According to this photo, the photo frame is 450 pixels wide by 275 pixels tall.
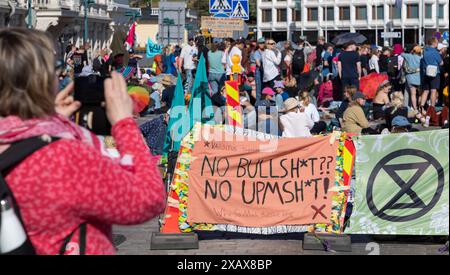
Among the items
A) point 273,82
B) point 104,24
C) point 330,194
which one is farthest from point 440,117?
point 104,24

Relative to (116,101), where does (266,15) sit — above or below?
above

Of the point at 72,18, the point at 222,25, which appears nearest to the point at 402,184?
the point at 222,25

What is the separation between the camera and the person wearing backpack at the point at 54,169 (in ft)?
8.71

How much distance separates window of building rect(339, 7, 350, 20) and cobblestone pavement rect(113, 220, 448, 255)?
318ft

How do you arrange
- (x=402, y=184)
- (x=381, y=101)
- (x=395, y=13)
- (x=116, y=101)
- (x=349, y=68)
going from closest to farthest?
(x=116, y=101), (x=402, y=184), (x=381, y=101), (x=349, y=68), (x=395, y=13)

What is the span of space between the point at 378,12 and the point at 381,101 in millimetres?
86198

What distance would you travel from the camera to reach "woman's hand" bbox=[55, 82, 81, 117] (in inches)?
121

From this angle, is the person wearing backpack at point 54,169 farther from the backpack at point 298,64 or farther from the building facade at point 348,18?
the building facade at point 348,18

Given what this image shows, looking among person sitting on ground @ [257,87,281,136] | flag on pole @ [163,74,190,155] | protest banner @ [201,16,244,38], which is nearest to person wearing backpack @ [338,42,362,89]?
protest banner @ [201,16,244,38]

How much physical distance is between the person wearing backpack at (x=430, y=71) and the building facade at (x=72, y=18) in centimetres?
3386

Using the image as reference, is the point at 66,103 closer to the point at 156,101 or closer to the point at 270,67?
the point at 270,67

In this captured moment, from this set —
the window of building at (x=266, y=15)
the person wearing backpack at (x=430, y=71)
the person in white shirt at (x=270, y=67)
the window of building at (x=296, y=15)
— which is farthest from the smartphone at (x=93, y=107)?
the window of building at (x=266, y=15)

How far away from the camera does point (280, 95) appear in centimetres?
1975

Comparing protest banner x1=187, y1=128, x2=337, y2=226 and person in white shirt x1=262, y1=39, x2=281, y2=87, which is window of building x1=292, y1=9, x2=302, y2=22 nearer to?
person in white shirt x1=262, y1=39, x2=281, y2=87
